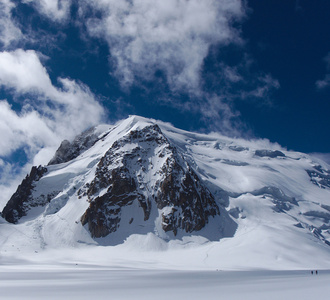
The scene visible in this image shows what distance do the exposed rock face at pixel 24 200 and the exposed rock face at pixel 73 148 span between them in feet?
106

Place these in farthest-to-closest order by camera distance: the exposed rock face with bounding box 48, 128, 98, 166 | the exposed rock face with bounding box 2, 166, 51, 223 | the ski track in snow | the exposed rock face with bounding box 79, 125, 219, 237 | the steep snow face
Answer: the exposed rock face with bounding box 48, 128, 98, 166 < the exposed rock face with bounding box 2, 166, 51, 223 < the exposed rock face with bounding box 79, 125, 219, 237 < the steep snow face < the ski track in snow

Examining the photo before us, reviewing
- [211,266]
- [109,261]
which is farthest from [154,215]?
[211,266]

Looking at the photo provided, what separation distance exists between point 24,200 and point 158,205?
187 feet

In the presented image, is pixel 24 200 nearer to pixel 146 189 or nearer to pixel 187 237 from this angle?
pixel 146 189

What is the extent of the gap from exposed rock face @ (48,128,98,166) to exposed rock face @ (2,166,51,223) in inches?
1268

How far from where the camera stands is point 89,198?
122000 mm

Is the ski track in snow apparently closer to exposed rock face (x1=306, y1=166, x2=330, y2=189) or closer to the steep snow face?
the steep snow face

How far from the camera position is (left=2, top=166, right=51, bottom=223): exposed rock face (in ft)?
416

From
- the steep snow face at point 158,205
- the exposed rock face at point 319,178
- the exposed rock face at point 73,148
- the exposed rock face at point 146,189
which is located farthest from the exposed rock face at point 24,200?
the exposed rock face at point 319,178

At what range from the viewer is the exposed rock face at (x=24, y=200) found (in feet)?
416

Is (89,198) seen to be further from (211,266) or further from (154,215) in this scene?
(211,266)

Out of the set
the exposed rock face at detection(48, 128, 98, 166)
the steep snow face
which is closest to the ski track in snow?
the steep snow face

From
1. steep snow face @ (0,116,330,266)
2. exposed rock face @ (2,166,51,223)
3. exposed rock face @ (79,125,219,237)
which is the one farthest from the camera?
exposed rock face @ (2,166,51,223)

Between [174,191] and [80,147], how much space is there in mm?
76827
